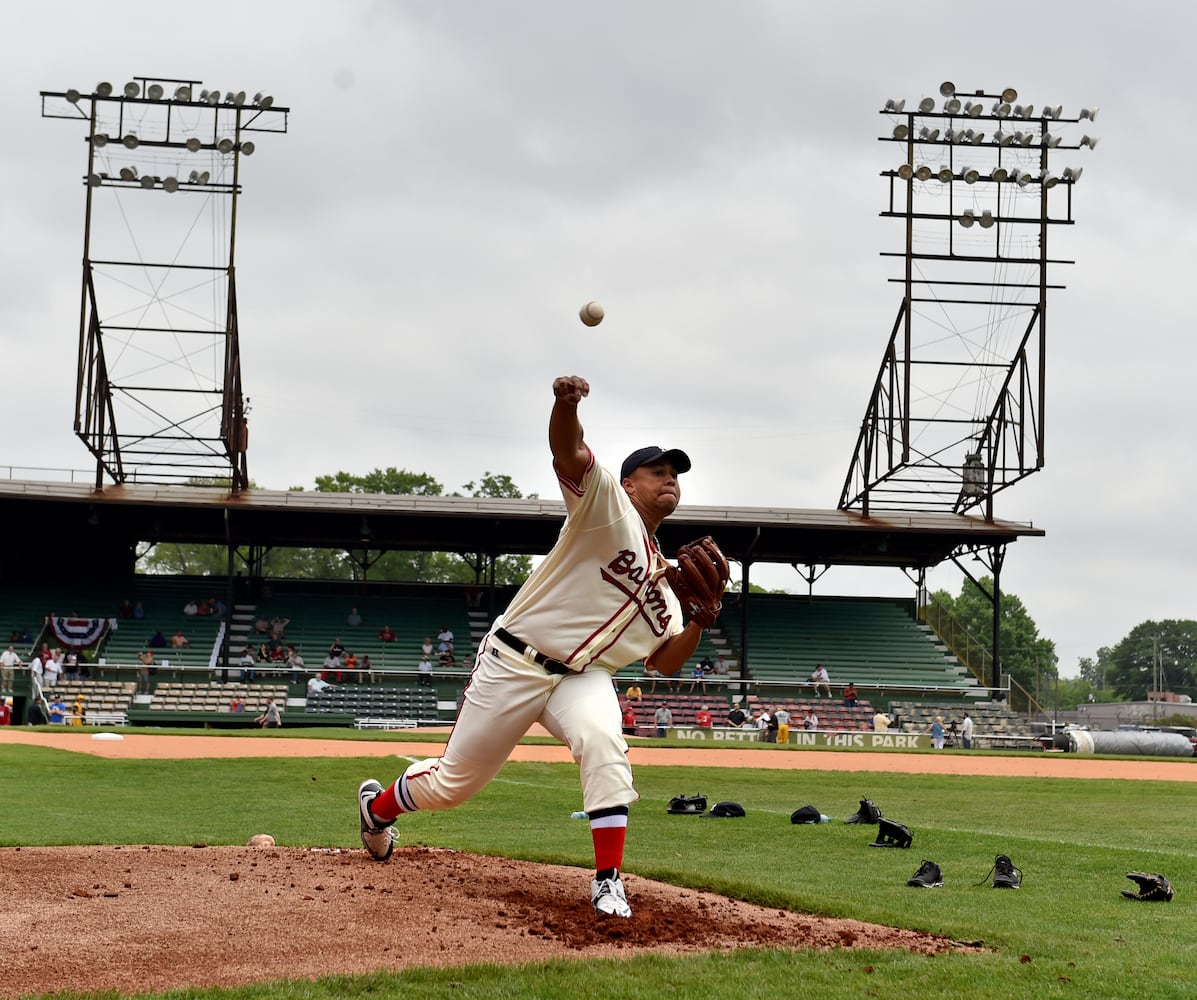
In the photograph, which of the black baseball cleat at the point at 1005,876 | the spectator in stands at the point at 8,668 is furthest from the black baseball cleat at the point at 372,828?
the spectator in stands at the point at 8,668

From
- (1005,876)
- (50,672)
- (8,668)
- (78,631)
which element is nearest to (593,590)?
(1005,876)

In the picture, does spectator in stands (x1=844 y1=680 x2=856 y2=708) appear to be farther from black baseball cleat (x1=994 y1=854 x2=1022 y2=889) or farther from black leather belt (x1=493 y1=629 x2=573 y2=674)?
black leather belt (x1=493 y1=629 x2=573 y2=674)

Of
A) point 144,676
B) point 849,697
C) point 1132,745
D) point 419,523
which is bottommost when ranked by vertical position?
point 1132,745

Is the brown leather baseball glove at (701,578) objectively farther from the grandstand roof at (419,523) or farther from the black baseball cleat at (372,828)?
the grandstand roof at (419,523)

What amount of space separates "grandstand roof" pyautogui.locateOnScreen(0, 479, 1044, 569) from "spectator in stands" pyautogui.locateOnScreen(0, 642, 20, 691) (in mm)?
4826

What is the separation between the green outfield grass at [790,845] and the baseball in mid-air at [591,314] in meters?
2.43

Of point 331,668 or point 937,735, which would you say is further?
point 331,668

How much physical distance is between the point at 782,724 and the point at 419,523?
534 inches

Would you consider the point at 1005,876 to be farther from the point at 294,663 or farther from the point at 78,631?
the point at 78,631

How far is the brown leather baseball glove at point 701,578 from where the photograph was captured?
19.9ft

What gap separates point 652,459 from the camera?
616 cm

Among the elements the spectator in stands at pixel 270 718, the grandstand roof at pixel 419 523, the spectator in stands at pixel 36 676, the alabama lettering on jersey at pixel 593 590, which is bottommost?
the spectator in stands at pixel 270 718

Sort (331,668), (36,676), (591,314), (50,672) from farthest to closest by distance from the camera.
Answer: (331,668), (50,672), (36,676), (591,314)

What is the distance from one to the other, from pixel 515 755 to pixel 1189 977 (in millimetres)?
16764
